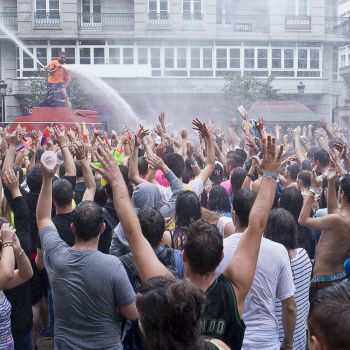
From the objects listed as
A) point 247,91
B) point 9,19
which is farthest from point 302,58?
point 9,19

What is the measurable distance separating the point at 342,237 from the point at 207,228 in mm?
1720

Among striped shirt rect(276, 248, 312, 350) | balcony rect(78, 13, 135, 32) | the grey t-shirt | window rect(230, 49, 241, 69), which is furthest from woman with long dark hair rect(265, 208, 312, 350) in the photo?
window rect(230, 49, 241, 69)

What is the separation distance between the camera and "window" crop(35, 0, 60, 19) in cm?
2927

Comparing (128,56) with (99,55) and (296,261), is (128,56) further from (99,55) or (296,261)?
(296,261)

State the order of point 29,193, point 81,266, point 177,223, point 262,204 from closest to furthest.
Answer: point 262,204
point 81,266
point 177,223
point 29,193

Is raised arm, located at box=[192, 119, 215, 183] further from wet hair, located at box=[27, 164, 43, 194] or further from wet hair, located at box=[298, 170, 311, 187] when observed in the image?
wet hair, located at box=[27, 164, 43, 194]

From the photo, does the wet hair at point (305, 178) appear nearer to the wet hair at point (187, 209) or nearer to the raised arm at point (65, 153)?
the wet hair at point (187, 209)

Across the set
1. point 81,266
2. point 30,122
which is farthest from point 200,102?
point 81,266

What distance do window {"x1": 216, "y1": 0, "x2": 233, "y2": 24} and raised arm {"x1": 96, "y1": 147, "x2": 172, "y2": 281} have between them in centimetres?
2510

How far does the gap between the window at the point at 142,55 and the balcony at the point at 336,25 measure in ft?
28.8

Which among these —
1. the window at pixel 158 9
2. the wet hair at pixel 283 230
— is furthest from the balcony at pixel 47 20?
the wet hair at pixel 283 230

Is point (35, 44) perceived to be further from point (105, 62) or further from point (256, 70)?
point (256, 70)

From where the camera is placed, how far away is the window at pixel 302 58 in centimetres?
3012

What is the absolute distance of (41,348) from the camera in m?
5.36
